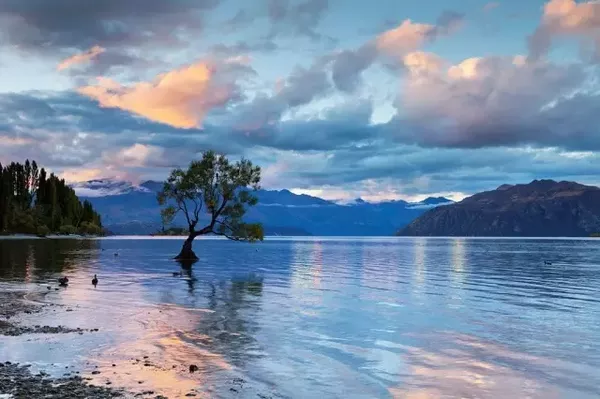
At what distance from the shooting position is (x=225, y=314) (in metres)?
43.0

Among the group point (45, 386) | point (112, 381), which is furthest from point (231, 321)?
point (45, 386)

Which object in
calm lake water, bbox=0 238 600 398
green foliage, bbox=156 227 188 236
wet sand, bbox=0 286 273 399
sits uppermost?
green foliage, bbox=156 227 188 236

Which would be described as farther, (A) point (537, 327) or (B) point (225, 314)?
(B) point (225, 314)

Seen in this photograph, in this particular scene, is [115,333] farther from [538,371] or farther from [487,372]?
[538,371]

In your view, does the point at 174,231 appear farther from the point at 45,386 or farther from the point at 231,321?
the point at 45,386

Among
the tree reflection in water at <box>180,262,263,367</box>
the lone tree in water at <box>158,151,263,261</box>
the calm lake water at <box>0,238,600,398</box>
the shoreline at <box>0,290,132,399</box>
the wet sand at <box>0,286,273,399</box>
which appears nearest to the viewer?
the shoreline at <box>0,290,132,399</box>

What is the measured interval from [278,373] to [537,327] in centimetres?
2335

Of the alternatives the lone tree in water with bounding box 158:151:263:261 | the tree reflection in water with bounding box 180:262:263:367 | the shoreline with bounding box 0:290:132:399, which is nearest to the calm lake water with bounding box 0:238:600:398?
the tree reflection in water with bounding box 180:262:263:367

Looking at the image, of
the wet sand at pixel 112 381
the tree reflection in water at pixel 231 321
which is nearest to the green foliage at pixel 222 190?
the tree reflection in water at pixel 231 321

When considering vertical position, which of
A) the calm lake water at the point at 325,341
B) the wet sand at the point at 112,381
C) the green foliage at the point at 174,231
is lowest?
the calm lake water at the point at 325,341

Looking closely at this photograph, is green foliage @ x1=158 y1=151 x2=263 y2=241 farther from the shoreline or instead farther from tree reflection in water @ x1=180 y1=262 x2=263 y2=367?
the shoreline

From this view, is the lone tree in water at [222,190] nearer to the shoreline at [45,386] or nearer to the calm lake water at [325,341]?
the calm lake water at [325,341]

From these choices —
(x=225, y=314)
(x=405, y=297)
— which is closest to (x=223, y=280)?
(x=405, y=297)

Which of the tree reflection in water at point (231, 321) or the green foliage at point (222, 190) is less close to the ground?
the green foliage at point (222, 190)
